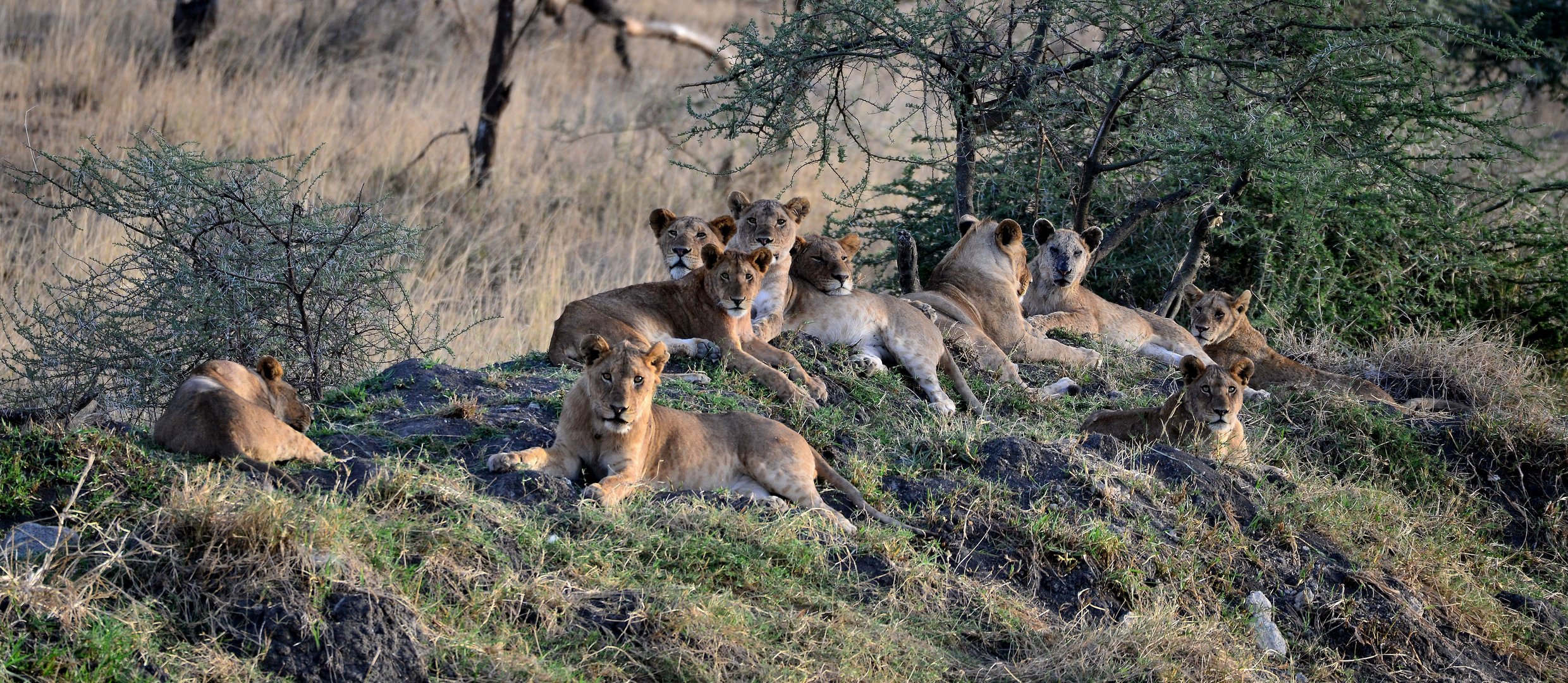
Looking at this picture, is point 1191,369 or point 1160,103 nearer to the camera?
point 1191,369

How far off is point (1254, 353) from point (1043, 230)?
1573 mm

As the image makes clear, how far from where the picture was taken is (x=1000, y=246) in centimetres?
920

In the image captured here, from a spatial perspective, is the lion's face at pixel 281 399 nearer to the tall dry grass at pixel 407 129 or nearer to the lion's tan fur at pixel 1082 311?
the tall dry grass at pixel 407 129

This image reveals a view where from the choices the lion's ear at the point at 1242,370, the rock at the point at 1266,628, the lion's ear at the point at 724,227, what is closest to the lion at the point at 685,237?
the lion's ear at the point at 724,227

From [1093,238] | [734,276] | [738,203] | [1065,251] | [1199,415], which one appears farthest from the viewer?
[1093,238]

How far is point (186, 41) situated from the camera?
15.1 m

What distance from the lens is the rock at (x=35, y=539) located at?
159 inches

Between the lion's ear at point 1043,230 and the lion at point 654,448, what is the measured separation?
396 cm

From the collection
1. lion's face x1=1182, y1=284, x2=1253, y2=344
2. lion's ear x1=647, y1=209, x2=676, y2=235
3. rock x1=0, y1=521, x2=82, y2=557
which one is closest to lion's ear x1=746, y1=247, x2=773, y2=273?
lion's ear x1=647, y1=209, x2=676, y2=235

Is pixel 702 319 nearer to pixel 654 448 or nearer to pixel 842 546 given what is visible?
pixel 654 448

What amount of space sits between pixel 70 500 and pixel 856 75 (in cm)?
2061

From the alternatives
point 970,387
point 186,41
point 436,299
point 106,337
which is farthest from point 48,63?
point 970,387

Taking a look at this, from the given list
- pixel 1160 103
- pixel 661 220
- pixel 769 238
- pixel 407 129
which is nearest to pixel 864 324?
pixel 769 238

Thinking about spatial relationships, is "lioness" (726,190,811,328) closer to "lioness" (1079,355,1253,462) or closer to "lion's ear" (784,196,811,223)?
"lion's ear" (784,196,811,223)
